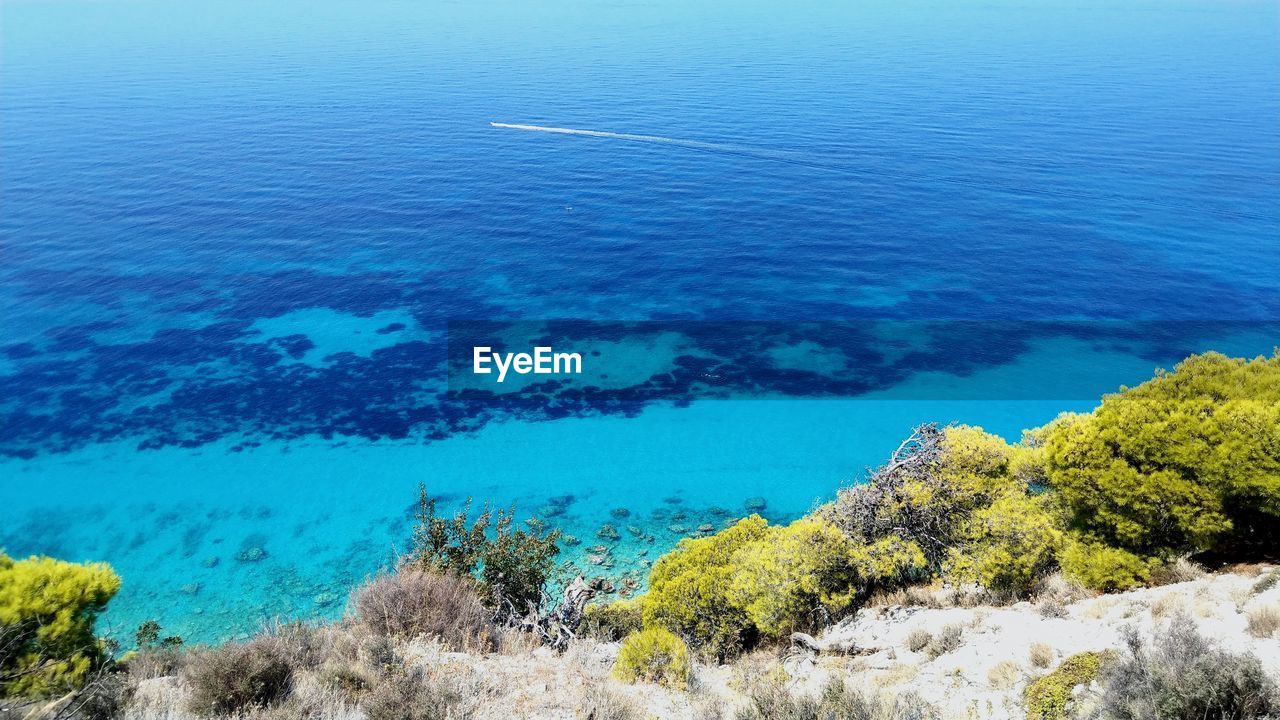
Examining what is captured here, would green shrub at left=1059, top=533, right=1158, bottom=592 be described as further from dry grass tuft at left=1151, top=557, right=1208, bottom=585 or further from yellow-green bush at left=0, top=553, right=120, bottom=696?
yellow-green bush at left=0, top=553, right=120, bottom=696

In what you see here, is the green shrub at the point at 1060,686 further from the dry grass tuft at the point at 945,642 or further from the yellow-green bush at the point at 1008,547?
the yellow-green bush at the point at 1008,547

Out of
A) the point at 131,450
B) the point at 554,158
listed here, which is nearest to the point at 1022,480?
the point at 131,450

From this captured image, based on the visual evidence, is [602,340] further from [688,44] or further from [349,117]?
[688,44]

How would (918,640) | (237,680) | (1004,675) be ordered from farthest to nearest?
(918,640)
(1004,675)
(237,680)

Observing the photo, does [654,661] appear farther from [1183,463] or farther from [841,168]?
[841,168]

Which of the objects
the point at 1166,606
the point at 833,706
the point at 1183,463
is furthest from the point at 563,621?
the point at 1183,463

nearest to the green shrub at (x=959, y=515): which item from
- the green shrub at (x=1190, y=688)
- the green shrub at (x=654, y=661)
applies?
the green shrub at (x=654, y=661)
